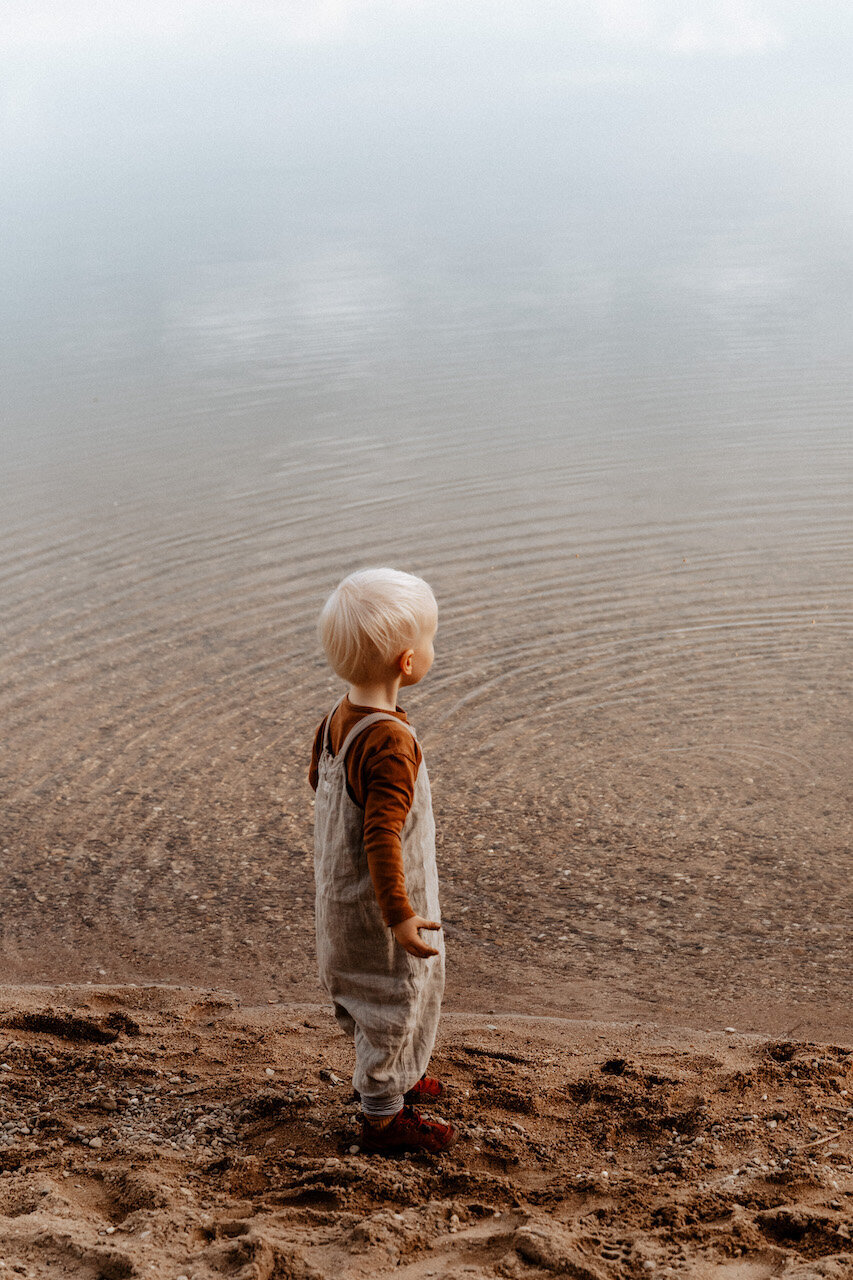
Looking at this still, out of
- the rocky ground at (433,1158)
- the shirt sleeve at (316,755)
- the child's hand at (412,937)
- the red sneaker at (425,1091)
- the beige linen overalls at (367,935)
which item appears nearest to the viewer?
the rocky ground at (433,1158)

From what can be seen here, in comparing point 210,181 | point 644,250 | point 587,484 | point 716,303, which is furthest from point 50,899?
point 210,181

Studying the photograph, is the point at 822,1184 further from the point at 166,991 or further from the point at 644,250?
the point at 644,250

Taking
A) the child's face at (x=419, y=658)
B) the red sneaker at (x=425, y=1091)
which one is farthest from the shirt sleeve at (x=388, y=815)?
the red sneaker at (x=425, y=1091)

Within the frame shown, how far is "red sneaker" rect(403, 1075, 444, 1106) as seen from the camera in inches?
135

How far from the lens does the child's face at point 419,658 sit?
300 cm

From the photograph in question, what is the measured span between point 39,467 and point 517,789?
10.4 metres

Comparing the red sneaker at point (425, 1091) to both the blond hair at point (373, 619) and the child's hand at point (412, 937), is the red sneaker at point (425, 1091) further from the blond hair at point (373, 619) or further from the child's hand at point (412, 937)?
the blond hair at point (373, 619)

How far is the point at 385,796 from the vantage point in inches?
116

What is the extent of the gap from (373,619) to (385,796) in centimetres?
44

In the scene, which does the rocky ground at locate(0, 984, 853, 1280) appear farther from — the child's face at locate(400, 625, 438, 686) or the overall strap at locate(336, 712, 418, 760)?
Answer: the child's face at locate(400, 625, 438, 686)

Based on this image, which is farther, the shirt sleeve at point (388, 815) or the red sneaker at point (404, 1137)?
the red sneaker at point (404, 1137)

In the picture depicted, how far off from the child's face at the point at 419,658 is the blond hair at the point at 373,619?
0.06ft

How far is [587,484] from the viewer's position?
12.2 meters

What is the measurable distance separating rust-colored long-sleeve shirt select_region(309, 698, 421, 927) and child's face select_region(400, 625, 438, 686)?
13cm
